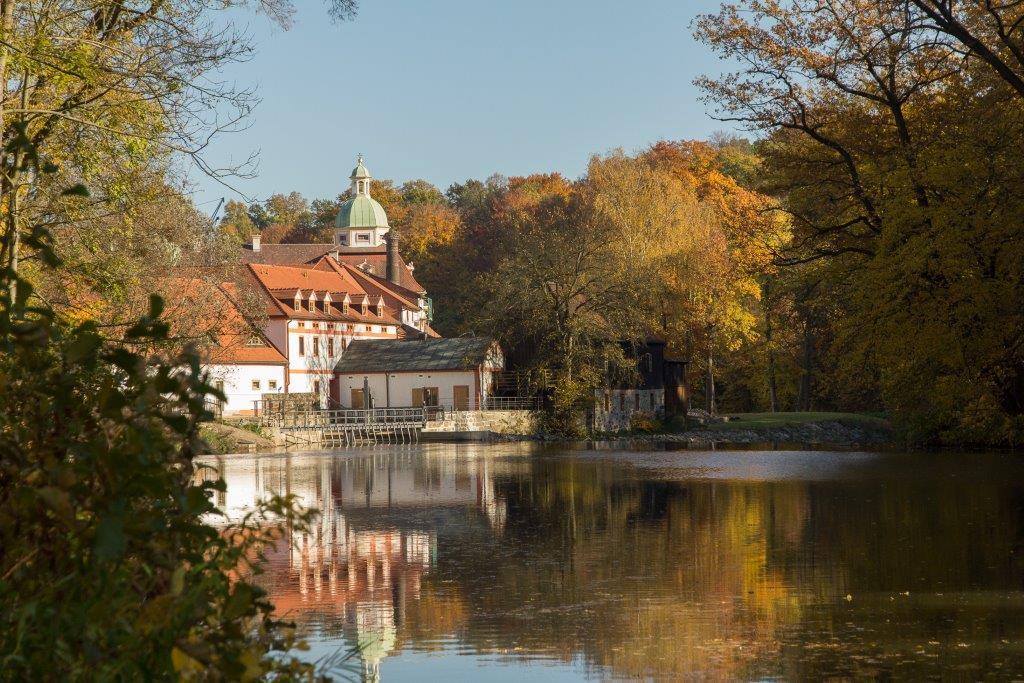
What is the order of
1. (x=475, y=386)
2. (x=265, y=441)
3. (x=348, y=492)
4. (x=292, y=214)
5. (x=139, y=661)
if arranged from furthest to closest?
(x=292, y=214) → (x=475, y=386) → (x=265, y=441) → (x=348, y=492) → (x=139, y=661)

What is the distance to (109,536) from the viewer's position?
11.2 feet

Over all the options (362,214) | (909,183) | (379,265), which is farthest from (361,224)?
(909,183)

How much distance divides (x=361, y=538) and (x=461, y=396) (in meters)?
46.6

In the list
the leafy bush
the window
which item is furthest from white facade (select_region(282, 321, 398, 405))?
the leafy bush

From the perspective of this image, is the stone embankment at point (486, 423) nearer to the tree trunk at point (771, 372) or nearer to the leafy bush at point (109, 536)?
the tree trunk at point (771, 372)

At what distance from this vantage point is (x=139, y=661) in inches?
149

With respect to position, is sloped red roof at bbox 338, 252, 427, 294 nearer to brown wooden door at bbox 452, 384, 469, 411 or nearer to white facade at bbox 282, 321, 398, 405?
white facade at bbox 282, 321, 398, 405

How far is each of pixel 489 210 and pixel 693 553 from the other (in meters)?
76.0

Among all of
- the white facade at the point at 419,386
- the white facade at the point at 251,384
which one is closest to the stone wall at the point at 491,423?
the white facade at the point at 419,386

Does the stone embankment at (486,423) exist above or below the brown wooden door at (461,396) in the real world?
below

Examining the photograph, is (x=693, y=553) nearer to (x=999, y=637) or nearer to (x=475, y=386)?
(x=999, y=637)

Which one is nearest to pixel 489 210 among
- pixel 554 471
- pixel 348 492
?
pixel 554 471

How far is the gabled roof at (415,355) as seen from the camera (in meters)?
62.5

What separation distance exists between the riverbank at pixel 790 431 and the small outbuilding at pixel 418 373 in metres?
8.36
